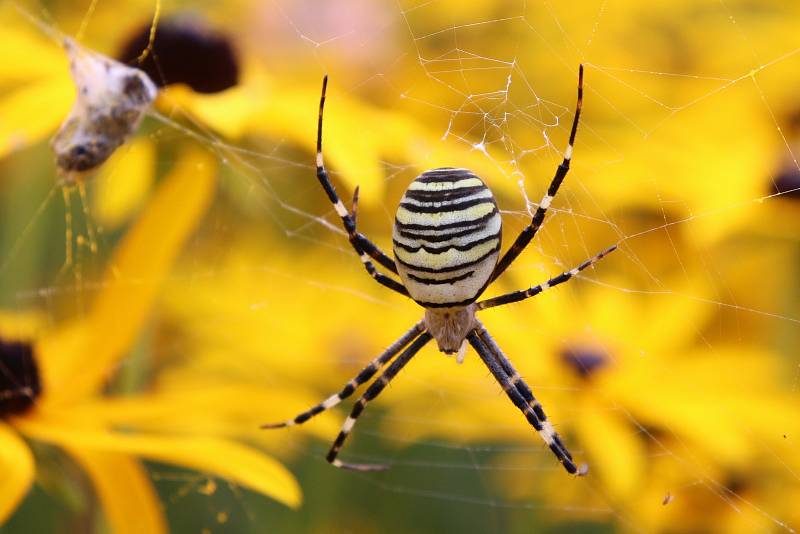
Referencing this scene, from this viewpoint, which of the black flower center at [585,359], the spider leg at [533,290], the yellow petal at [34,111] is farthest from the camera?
the black flower center at [585,359]

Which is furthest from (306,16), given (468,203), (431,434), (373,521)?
(468,203)

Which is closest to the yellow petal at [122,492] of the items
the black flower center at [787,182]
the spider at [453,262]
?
the spider at [453,262]

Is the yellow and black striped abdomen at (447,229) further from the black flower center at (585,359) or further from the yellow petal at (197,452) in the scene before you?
the black flower center at (585,359)

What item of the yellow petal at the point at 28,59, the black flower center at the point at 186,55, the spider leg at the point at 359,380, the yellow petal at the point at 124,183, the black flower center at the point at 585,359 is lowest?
the black flower center at the point at 585,359

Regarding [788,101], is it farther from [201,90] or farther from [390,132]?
[201,90]

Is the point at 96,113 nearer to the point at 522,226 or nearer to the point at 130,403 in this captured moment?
the point at 130,403

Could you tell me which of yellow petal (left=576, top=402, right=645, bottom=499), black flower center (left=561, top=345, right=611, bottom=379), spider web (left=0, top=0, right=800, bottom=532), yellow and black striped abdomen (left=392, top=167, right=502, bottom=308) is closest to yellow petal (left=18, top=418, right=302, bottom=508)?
spider web (left=0, top=0, right=800, bottom=532)
